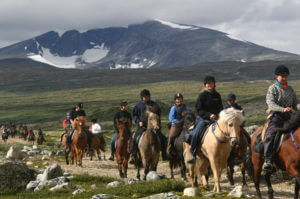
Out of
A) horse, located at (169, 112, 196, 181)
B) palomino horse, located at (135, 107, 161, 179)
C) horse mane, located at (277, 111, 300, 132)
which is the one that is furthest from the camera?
palomino horse, located at (135, 107, 161, 179)

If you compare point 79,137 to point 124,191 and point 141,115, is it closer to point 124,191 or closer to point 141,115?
point 141,115

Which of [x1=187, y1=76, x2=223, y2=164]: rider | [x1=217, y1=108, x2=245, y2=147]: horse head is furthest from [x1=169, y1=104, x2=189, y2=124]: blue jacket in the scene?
[x1=217, y1=108, x2=245, y2=147]: horse head

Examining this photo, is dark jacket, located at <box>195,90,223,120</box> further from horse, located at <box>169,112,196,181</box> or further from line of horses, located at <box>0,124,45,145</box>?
line of horses, located at <box>0,124,45,145</box>

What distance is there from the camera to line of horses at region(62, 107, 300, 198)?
443 inches

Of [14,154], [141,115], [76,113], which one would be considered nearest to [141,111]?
[141,115]

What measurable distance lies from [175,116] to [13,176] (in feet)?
22.0

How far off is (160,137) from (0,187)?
654 cm

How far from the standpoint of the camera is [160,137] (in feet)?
59.2

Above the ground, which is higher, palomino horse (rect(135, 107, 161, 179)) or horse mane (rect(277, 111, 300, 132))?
horse mane (rect(277, 111, 300, 132))

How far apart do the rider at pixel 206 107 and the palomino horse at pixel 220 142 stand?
1.20 feet

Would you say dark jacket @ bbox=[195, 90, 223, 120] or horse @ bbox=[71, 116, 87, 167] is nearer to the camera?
dark jacket @ bbox=[195, 90, 223, 120]

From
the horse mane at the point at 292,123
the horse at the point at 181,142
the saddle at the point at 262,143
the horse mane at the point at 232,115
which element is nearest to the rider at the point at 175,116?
the horse at the point at 181,142

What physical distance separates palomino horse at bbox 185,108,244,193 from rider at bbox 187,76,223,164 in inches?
14.4

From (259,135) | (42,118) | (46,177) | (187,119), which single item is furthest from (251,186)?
(42,118)
